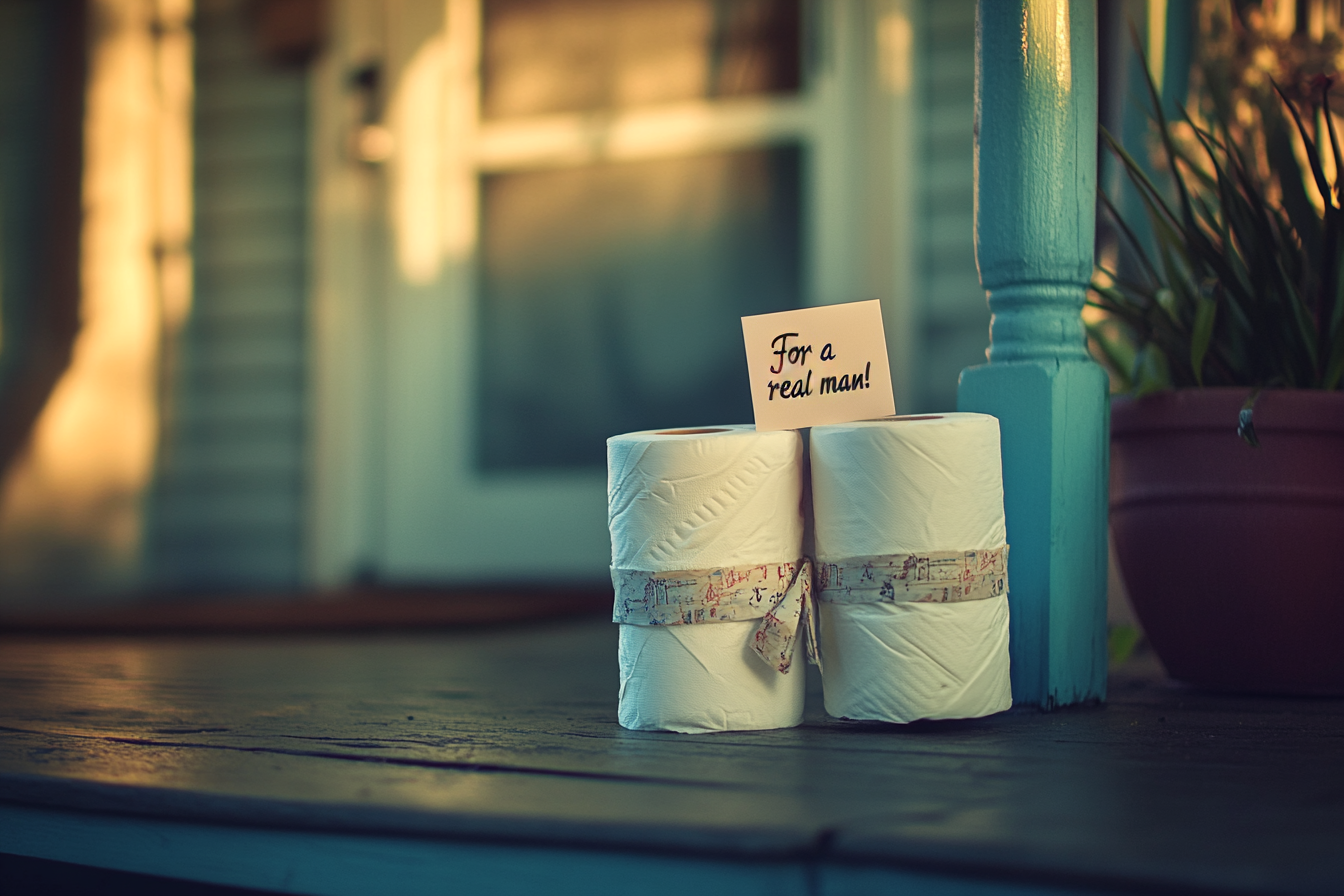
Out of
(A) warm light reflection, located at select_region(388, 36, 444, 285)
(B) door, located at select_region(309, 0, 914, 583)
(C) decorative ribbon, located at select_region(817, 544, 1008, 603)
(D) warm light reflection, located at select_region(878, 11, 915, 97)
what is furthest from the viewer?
(A) warm light reflection, located at select_region(388, 36, 444, 285)

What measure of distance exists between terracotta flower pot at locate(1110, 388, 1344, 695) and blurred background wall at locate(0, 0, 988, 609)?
1531 millimetres

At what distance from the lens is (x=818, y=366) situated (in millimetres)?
992

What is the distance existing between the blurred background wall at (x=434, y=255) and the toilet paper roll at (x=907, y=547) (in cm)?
174

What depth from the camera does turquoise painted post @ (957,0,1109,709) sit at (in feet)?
3.37

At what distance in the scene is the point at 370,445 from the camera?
3.12 m

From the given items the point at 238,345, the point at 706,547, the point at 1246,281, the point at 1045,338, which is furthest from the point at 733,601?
the point at 238,345

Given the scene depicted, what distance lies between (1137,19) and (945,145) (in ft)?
1.67

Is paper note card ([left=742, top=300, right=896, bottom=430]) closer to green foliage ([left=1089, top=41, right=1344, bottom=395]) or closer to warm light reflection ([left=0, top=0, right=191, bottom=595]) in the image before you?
green foliage ([left=1089, top=41, right=1344, bottom=395])

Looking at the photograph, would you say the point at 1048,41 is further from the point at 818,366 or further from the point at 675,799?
the point at 675,799

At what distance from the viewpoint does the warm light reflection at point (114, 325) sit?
320 cm

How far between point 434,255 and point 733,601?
2322 mm

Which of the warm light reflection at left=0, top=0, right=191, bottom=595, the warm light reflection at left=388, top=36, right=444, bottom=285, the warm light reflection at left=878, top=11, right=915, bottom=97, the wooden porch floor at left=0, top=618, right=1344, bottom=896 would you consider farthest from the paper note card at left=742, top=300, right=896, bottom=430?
the warm light reflection at left=0, top=0, right=191, bottom=595

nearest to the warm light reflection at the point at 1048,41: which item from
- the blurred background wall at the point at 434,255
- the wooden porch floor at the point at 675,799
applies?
the wooden porch floor at the point at 675,799

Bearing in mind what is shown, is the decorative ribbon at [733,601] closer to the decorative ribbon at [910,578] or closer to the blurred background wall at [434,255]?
the decorative ribbon at [910,578]
